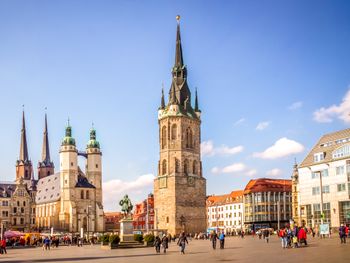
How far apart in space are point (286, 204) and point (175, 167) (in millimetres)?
34181

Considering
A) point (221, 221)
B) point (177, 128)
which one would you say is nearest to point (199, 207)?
point (177, 128)

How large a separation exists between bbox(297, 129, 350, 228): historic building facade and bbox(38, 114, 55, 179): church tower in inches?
3932

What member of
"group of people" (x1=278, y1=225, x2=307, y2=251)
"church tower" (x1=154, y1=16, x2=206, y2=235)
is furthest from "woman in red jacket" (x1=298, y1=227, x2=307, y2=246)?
"church tower" (x1=154, y1=16, x2=206, y2=235)

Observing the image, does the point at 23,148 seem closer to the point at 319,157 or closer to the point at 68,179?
the point at 68,179

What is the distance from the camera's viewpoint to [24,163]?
15788cm

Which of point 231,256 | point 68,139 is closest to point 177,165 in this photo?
point 68,139

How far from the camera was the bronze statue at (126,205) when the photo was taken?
172ft

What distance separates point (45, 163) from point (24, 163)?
22.6 feet

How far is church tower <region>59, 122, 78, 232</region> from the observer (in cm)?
13088

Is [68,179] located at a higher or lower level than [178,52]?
lower

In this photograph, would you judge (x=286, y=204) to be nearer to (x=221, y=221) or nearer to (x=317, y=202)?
(x=221, y=221)

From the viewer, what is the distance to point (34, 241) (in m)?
70.3

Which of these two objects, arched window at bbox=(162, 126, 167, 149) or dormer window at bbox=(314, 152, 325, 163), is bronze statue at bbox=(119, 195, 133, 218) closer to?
dormer window at bbox=(314, 152, 325, 163)

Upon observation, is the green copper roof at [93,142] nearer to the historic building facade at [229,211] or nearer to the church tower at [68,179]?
the church tower at [68,179]
